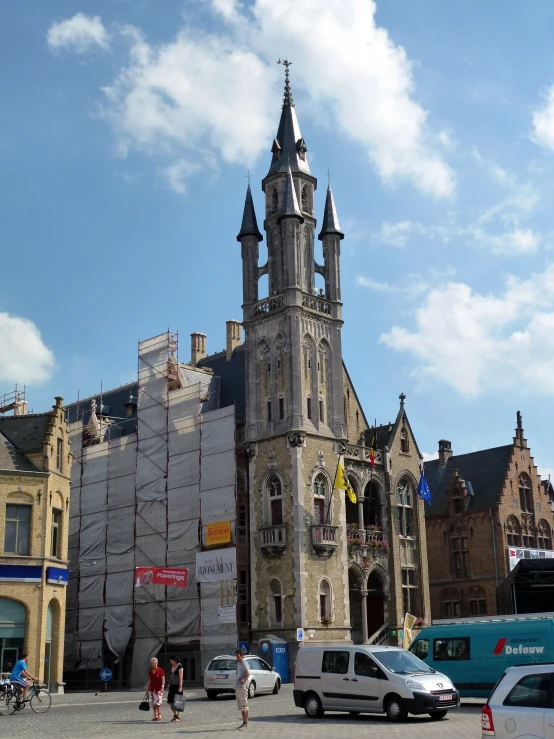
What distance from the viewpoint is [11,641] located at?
36.8 m

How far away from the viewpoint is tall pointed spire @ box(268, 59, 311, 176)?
176 ft

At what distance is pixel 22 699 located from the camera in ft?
88.1

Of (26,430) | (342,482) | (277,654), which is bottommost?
(277,654)

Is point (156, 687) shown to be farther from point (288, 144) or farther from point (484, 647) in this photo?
point (288, 144)

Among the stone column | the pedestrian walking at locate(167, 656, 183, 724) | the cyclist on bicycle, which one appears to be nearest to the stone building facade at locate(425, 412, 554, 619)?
the stone column

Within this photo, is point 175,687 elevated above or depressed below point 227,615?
below

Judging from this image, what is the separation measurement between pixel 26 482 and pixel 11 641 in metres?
6.32

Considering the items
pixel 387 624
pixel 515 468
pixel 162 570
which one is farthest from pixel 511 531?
pixel 162 570

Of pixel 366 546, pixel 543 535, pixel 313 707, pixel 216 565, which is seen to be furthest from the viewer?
pixel 543 535

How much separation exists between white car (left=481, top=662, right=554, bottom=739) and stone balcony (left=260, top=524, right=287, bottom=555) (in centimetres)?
3324

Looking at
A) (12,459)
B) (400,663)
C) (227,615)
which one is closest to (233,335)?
(227,615)

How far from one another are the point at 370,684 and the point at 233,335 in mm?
36807

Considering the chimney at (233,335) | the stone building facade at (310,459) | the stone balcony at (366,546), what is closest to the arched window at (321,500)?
the stone building facade at (310,459)

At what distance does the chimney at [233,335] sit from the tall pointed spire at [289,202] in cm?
904
